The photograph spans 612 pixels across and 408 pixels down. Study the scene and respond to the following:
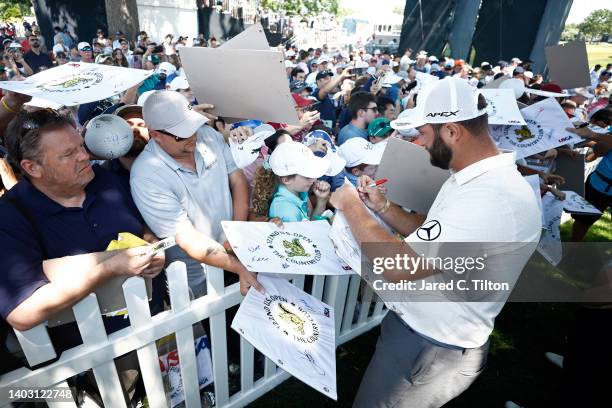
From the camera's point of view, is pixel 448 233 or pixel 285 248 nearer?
pixel 448 233

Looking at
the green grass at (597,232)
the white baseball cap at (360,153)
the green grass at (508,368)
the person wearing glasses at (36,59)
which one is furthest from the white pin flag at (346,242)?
the person wearing glasses at (36,59)

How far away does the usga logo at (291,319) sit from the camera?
76.0 inches

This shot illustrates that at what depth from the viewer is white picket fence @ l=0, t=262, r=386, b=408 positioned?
1535 mm

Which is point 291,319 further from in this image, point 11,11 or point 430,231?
point 11,11

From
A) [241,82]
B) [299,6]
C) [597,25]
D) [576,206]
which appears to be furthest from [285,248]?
[597,25]

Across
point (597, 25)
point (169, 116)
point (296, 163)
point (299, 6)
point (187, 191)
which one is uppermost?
point (597, 25)

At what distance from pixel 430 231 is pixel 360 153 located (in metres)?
1.84

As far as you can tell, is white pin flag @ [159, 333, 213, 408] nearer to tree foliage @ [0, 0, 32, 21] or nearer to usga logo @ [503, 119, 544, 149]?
usga logo @ [503, 119, 544, 149]

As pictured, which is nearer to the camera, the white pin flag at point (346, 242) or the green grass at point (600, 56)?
the white pin flag at point (346, 242)

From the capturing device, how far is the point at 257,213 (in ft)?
8.56

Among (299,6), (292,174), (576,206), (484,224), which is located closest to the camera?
(484,224)

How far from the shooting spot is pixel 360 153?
10.5 feet

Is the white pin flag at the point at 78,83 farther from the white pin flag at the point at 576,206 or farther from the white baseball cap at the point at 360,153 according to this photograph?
the white pin flag at the point at 576,206

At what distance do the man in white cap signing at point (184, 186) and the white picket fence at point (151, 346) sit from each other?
0.19m
